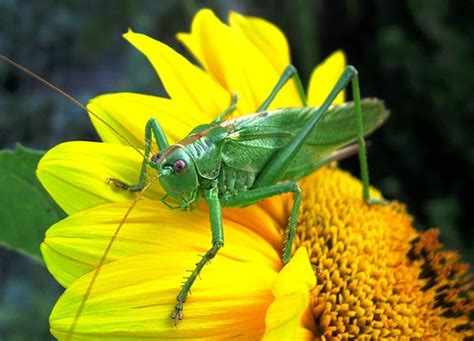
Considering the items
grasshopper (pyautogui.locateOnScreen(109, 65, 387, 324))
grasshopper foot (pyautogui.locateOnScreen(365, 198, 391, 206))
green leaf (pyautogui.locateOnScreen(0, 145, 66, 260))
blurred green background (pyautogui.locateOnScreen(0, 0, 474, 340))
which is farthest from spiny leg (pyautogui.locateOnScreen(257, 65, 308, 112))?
blurred green background (pyautogui.locateOnScreen(0, 0, 474, 340))

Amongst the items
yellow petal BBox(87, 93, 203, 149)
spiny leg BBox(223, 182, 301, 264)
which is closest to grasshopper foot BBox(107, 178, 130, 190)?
yellow petal BBox(87, 93, 203, 149)

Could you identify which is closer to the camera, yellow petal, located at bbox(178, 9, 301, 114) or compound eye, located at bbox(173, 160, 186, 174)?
compound eye, located at bbox(173, 160, 186, 174)

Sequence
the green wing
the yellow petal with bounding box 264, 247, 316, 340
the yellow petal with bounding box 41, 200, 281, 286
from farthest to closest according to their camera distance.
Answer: the green wing, the yellow petal with bounding box 41, 200, 281, 286, the yellow petal with bounding box 264, 247, 316, 340

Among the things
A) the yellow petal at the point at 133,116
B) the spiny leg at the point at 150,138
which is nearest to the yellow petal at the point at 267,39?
the yellow petal at the point at 133,116

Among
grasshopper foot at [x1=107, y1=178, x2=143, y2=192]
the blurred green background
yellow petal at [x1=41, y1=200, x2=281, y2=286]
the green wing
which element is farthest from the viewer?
the blurred green background

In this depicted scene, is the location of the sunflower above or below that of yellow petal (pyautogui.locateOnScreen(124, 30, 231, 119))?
below

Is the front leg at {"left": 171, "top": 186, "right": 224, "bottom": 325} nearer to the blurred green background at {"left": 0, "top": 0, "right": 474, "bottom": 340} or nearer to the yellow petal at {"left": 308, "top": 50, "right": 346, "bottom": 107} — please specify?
the yellow petal at {"left": 308, "top": 50, "right": 346, "bottom": 107}

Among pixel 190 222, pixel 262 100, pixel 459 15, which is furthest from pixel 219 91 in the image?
pixel 459 15

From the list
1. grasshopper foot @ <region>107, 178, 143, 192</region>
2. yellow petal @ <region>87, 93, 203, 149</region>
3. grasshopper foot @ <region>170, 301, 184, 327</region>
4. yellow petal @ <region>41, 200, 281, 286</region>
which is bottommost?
grasshopper foot @ <region>170, 301, 184, 327</region>

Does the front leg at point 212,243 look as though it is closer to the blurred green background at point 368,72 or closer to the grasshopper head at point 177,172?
the grasshopper head at point 177,172
